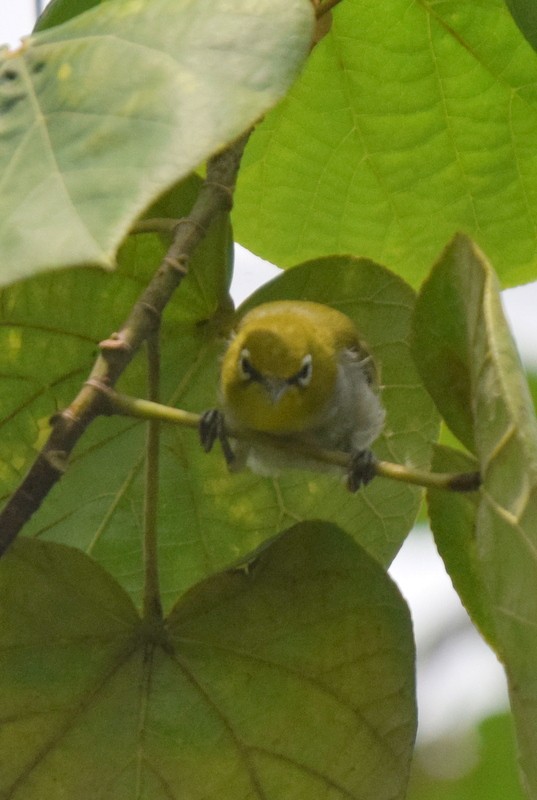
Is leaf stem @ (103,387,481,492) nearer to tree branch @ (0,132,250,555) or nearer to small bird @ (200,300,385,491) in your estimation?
tree branch @ (0,132,250,555)

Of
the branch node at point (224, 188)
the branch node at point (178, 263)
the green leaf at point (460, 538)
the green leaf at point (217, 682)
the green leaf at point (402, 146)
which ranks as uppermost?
the green leaf at point (402, 146)

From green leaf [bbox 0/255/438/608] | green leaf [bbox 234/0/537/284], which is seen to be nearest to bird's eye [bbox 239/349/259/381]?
green leaf [bbox 0/255/438/608]

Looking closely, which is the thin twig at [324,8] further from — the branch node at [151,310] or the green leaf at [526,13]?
the branch node at [151,310]

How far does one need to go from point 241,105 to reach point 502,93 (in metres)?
1.08

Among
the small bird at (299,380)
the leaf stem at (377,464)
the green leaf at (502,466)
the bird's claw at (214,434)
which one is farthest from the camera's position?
the small bird at (299,380)

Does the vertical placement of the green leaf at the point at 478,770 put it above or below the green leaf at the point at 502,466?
above

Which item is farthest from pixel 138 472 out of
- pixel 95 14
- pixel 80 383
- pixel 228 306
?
pixel 95 14

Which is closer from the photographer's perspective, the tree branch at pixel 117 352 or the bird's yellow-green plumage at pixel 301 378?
the tree branch at pixel 117 352

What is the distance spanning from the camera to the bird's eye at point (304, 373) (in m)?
2.11

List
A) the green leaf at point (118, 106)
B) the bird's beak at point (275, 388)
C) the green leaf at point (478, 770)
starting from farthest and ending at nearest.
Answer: the green leaf at point (478, 770) → the bird's beak at point (275, 388) → the green leaf at point (118, 106)

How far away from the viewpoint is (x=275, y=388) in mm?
2086

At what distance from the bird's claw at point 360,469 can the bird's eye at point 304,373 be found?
1.42 ft

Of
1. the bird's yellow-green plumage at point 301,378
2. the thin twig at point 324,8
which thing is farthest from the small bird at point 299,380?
the thin twig at point 324,8

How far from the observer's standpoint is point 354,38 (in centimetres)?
207
